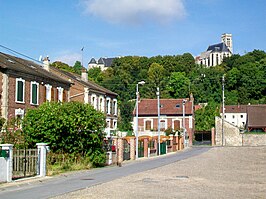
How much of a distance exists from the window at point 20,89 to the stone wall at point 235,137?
4309 centimetres

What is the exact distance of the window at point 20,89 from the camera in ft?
124

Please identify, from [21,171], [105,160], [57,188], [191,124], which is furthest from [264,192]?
[191,124]

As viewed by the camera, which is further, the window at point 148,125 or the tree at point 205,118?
the tree at point 205,118

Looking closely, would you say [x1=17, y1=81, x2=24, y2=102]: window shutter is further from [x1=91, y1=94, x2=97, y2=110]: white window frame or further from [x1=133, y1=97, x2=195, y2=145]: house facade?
[x1=133, y1=97, x2=195, y2=145]: house facade

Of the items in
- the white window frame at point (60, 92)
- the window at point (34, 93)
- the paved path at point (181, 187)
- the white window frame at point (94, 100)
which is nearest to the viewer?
the paved path at point (181, 187)

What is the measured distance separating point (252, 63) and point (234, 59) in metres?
13.7

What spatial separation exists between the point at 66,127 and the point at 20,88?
1366 centimetres

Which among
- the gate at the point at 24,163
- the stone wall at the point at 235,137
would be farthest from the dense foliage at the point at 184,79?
the gate at the point at 24,163

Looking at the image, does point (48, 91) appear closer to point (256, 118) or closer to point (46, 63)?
point (46, 63)

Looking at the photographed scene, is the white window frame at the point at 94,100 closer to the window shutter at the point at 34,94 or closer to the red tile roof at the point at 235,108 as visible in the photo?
the window shutter at the point at 34,94

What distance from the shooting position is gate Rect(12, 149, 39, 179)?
2147 cm

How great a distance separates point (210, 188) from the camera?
57.4 ft

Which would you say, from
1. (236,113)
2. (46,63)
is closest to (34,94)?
(46,63)

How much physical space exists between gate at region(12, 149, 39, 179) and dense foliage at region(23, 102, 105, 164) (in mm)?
3675
